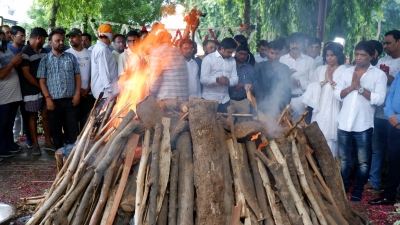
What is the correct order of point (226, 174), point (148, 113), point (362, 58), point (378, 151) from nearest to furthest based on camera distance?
point (226, 174) < point (148, 113) < point (362, 58) < point (378, 151)

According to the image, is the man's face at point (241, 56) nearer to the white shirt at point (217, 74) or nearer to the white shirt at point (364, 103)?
the white shirt at point (217, 74)

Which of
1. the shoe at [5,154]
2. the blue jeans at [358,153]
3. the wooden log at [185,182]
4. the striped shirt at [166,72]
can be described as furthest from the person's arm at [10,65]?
the blue jeans at [358,153]

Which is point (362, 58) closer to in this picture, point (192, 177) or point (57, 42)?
point (192, 177)

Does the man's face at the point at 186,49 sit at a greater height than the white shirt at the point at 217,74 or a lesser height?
greater

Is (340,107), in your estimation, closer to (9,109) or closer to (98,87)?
(98,87)

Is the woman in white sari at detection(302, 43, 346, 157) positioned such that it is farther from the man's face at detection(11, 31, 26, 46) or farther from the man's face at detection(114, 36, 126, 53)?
the man's face at detection(11, 31, 26, 46)

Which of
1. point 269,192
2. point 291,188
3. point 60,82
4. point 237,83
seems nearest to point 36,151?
point 60,82

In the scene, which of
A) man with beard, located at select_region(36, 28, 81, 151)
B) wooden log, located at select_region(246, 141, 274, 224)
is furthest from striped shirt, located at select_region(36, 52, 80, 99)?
wooden log, located at select_region(246, 141, 274, 224)

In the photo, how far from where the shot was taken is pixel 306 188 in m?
4.16

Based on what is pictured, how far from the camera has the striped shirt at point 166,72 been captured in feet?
18.1

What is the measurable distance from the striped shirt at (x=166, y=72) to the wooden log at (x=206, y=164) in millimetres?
1391

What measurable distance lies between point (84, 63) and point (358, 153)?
551cm

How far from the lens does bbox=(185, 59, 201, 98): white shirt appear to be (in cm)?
738

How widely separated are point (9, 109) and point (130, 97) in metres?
4.04
